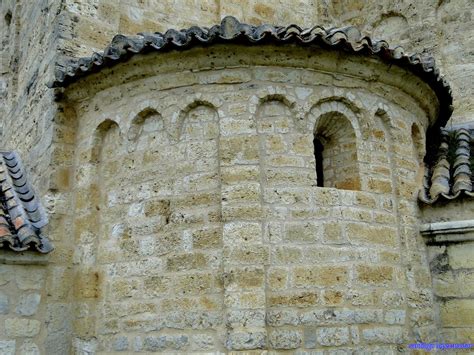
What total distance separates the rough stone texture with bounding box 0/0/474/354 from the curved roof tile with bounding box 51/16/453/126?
17cm

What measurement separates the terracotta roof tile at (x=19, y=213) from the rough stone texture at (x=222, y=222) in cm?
14

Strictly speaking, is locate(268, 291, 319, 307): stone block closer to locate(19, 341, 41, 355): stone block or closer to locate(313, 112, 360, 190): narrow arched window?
locate(313, 112, 360, 190): narrow arched window

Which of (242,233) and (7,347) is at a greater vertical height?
(242,233)

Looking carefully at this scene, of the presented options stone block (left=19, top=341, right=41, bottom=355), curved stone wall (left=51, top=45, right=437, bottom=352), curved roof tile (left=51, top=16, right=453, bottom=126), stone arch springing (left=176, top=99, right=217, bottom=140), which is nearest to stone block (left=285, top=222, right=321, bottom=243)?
curved stone wall (left=51, top=45, right=437, bottom=352)

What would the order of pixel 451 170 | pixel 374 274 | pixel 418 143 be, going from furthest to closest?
1. pixel 451 170
2. pixel 418 143
3. pixel 374 274

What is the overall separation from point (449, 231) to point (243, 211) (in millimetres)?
2052

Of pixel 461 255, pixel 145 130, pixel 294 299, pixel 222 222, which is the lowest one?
pixel 294 299

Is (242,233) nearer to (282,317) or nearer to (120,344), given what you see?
(282,317)

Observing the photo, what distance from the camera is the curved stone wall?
13.9 ft

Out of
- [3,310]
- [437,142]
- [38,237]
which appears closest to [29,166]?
[38,237]

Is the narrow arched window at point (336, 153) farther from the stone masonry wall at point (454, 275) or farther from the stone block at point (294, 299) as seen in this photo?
the stone block at point (294, 299)

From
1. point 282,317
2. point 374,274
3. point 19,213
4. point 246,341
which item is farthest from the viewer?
point 19,213

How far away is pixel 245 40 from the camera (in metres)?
4.49

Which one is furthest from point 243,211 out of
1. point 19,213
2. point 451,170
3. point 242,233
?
point 451,170
